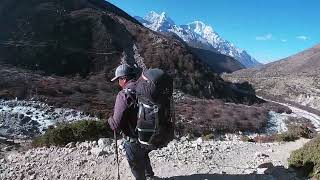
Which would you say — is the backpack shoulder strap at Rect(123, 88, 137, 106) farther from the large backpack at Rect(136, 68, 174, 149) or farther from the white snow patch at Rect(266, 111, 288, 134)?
the white snow patch at Rect(266, 111, 288, 134)

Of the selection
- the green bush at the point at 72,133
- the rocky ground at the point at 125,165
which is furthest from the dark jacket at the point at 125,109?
the green bush at the point at 72,133

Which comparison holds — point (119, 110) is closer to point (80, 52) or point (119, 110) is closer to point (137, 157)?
point (137, 157)

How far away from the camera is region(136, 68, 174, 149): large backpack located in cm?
609

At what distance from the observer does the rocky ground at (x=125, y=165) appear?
344 inches

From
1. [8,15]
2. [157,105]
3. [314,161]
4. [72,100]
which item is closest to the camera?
[157,105]

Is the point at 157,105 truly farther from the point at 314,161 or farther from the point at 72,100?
the point at 72,100

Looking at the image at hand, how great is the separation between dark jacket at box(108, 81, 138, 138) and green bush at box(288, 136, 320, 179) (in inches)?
189

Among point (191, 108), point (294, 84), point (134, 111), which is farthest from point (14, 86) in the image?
point (294, 84)

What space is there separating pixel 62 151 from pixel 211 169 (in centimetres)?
335

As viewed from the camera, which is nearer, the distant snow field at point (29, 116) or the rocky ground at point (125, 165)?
the rocky ground at point (125, 165)

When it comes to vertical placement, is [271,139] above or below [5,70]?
above

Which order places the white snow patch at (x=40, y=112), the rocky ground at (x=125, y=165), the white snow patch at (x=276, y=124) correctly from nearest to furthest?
the rocky ground at (x=125, y=165) < the white snow patch at (x=40, y=112) < the white snow patch at (x=276, y=124)

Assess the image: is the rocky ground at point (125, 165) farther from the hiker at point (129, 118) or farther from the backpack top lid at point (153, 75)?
the backpack top lid at point (153, 75)

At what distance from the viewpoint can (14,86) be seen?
146 feet
